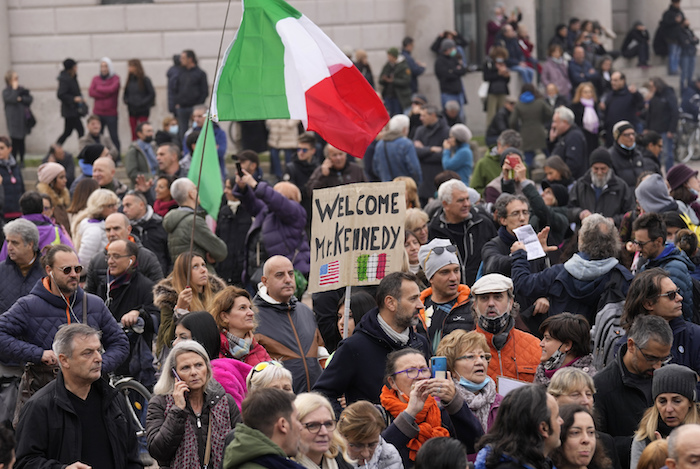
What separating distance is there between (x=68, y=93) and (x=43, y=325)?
12985 mm

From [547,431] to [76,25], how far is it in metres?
18.5

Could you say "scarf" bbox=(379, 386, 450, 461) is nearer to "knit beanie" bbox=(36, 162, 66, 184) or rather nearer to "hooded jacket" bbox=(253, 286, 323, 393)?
"hooded jacket" bbox=(253, 286, 323, 393)

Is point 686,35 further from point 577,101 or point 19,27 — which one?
point 19,27

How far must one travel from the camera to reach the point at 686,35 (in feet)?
81.8

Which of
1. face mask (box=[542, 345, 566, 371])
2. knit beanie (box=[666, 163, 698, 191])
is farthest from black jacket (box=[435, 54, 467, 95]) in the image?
face mask (box=[542, 345, 566, 371])

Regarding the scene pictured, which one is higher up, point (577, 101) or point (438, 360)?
point (577, 101)

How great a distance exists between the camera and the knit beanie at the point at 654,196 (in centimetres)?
931

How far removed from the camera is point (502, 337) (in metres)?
6.79

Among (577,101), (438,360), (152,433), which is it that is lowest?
(152,433)

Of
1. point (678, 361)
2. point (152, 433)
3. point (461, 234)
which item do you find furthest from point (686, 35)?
point (152, 433)

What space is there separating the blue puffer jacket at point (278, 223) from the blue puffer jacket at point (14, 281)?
87.5 inches

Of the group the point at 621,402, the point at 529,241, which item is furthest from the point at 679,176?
the point at 621,402

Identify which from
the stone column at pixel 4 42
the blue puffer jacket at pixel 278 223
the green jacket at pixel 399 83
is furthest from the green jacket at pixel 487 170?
the stone column at pixel 4 42

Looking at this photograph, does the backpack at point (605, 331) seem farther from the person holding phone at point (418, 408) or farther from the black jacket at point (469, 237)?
the black jacket at point (469, 237)
